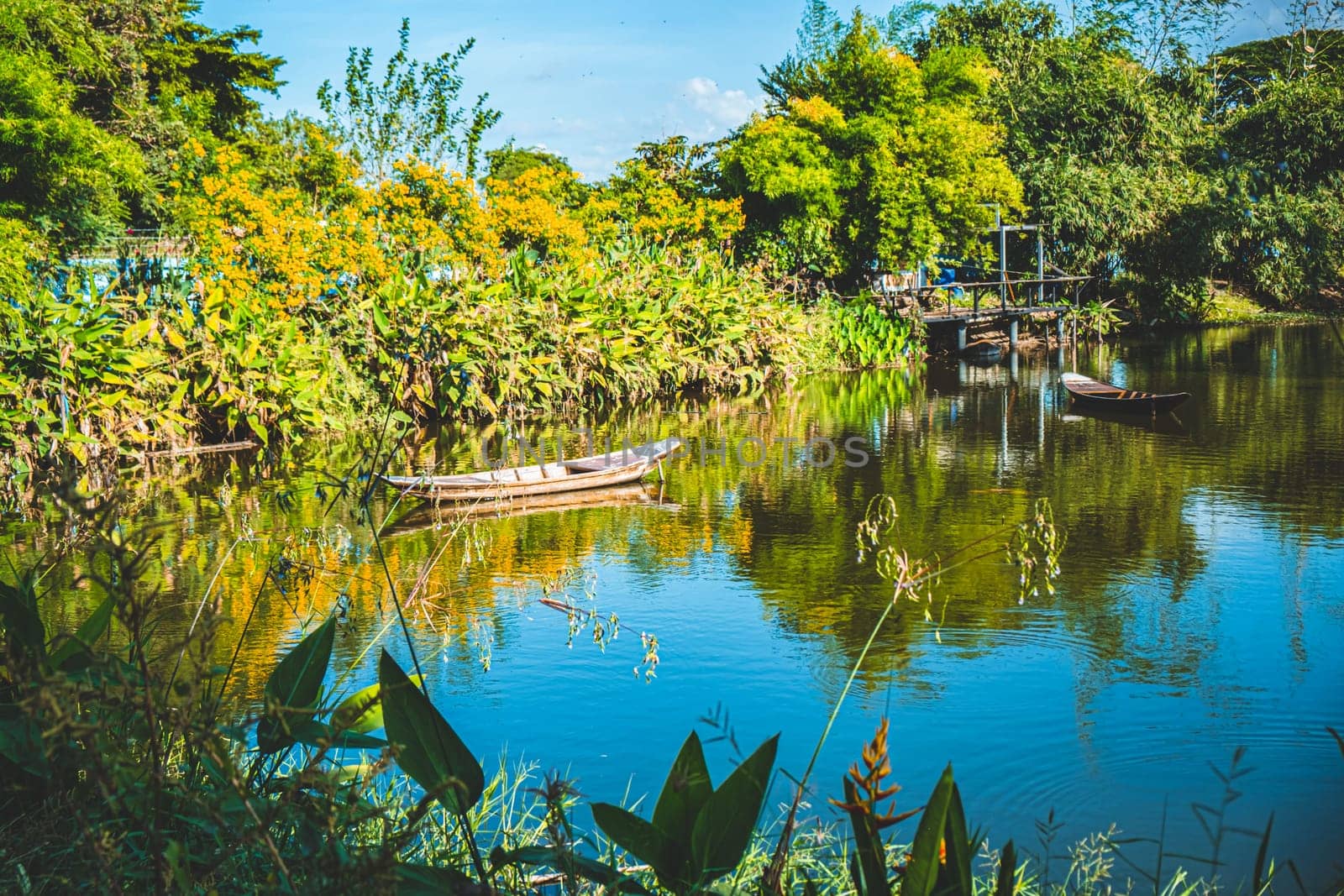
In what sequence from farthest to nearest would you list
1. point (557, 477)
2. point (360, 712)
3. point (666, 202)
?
1. point (666, 202)
2. point (557, 477)
3. point (360, 712)

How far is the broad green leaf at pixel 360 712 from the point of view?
1.55 m

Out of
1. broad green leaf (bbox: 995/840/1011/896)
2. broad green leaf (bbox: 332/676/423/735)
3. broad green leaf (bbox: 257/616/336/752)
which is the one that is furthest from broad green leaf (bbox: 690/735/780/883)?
broad green leaf (bbox: 257/616/336/752)

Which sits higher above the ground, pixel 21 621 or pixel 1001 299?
pixel 1001 299

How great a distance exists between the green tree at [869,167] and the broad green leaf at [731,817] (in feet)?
76.3

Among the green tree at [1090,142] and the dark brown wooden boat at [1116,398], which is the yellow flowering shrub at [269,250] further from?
the green tree at [1090,142]

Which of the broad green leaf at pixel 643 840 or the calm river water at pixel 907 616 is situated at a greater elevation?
the broad green leaf at pixel 643 840

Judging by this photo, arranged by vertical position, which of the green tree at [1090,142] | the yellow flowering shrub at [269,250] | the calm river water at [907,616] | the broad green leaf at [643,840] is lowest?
the calm river water at [907,616]

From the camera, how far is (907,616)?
6.89 metres

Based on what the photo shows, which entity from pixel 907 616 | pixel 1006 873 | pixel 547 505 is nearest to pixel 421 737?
pixel 1006 873

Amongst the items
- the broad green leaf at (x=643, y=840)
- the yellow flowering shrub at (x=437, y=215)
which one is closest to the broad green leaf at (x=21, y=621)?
the broad green leaf at (x=643, y=840)

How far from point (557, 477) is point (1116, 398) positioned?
8.32 metres

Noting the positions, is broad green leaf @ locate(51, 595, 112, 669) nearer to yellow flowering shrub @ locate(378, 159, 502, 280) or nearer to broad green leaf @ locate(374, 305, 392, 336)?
broad green leaf @ locate(374, 305, 392, 336)

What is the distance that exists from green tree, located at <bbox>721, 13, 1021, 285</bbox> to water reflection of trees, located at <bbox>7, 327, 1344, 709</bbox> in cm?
876

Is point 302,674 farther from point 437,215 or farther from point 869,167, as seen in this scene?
point 869,167
